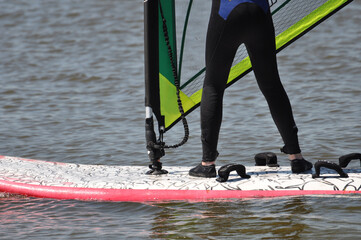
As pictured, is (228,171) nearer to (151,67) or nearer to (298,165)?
(298,165)

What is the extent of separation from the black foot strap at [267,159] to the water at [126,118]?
17.8 inches

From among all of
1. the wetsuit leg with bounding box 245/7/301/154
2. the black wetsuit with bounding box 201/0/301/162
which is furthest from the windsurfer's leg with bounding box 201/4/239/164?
the wetsuit leg with bounding box 245/7/301/154

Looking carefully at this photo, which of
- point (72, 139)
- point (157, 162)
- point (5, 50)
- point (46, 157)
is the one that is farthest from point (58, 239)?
point (5, 50)

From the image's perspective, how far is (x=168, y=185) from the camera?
402 cm

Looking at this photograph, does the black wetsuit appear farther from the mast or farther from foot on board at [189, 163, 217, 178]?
the mast

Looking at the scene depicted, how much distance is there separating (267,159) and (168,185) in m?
0.71

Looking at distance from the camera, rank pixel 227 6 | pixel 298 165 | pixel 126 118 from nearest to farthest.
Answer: pixel 227 6
pixel 298 165
pixel 126 118

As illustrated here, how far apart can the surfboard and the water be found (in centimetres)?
6

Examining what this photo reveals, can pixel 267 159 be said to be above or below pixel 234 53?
below

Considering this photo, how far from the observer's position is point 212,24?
3742 mm

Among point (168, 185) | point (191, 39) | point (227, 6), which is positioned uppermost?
point (227, 6)

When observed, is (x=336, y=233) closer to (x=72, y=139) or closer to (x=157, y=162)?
(x=157, y=162)

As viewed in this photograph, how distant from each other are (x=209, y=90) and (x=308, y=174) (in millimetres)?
801

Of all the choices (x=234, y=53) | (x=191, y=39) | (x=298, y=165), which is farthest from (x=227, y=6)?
(x=298, y=165)
